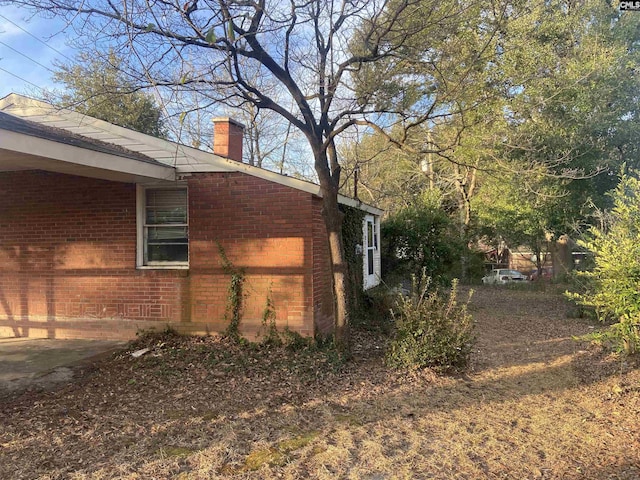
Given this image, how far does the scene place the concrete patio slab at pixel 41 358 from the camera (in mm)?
5786

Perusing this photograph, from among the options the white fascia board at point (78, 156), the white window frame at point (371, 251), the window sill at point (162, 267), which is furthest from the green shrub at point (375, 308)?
the white fascia board at point (78, 156)

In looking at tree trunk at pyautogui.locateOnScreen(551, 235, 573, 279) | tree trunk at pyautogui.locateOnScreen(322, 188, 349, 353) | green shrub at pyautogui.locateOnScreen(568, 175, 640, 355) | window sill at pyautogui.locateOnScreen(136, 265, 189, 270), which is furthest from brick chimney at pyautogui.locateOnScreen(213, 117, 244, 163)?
tree trunk at pyautogui.locateOnScreen(551, 235, 573, 279)

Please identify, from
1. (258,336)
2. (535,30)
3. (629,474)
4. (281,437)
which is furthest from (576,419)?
(535,30)

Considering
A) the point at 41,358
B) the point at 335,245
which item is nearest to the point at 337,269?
the point at 335,245

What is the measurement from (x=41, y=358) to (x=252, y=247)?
3390mm

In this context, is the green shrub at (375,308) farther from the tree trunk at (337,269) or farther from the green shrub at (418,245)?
the tree trunk at (337,269)

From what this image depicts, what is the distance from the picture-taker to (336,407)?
5.02m

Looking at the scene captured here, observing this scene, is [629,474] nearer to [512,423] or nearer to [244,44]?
[512,423]

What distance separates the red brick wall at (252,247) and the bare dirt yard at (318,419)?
0.66 metres

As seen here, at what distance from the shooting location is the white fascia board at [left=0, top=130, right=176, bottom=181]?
201 inches

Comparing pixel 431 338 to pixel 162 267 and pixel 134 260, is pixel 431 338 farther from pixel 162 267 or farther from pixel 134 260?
pixel 134 260

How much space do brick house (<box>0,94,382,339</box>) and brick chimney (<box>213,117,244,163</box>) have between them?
54.5 inches

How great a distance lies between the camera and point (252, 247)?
7621mm

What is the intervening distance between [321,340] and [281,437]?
3340mm
